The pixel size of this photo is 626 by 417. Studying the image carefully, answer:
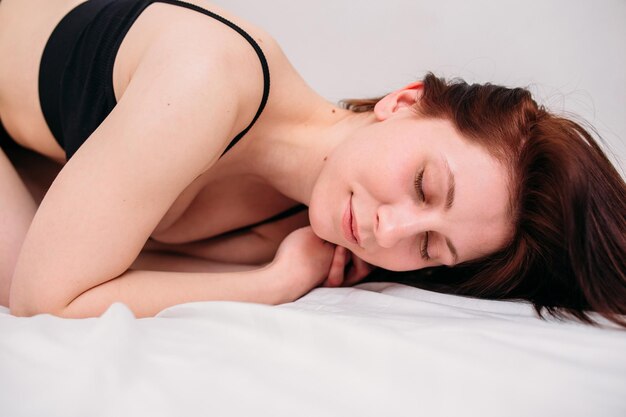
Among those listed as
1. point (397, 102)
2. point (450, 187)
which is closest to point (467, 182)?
point (450, 187)

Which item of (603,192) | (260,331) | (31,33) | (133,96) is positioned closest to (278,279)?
(260,331)

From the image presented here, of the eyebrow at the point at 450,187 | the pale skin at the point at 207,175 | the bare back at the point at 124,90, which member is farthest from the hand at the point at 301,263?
the eyebrow at the point at 450,187

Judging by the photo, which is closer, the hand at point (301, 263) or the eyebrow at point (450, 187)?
the eyebrow at point (450, 187)

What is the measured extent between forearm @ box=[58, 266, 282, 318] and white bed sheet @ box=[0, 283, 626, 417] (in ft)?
0.33

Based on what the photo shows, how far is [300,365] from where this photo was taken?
70cm

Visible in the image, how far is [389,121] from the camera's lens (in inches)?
41.5

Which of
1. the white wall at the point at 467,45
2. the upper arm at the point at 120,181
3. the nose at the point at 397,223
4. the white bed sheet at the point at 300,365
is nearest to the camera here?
the white bed sheet at the point at 300,365

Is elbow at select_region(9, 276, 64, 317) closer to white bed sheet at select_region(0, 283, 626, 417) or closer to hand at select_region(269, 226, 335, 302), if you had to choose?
white bed sheet at select_region(0, 283, 626, 417)

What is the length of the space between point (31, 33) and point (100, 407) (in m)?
0.91

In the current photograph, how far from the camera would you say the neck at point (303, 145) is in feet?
3.82

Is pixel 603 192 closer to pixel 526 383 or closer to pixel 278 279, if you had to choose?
pixel 526 383

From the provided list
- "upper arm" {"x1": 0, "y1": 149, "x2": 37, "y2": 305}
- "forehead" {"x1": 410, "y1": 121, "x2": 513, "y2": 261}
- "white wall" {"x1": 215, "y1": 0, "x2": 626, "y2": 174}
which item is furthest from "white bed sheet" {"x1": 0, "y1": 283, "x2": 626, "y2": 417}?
"white wall" {"x1": 215, "y1": 0, "x2": 626, "y2": 174}

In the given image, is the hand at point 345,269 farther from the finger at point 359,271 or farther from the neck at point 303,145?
the neck at point 303,145

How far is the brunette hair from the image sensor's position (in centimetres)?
95
